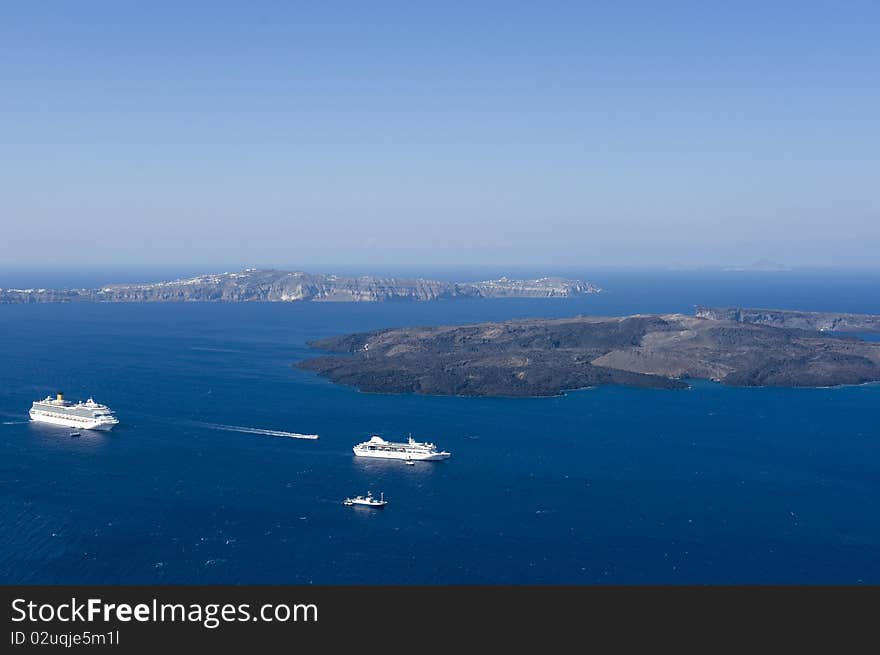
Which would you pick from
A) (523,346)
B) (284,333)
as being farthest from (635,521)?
(284,333)

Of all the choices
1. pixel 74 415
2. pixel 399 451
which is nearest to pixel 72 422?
pixel 74 415

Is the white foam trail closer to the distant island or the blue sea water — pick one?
the blue sea water

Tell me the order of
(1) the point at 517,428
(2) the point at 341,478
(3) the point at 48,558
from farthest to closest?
(1) the point at 517,428, (2) the point at 341,478, (3) the point at 48,558

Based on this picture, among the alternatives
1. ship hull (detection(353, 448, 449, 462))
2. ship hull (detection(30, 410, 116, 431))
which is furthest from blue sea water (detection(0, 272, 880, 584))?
ship hull (detection(30, 410, 116, 431))

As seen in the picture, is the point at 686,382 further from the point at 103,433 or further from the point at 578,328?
the point at 103,433

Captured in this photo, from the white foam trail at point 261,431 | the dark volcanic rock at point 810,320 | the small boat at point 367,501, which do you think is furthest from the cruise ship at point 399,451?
the dark volcanic rock at point 810,320

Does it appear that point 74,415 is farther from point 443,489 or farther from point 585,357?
point 585,357

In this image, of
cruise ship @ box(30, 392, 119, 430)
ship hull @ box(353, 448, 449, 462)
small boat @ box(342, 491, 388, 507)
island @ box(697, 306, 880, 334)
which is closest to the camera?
small boat @ box(342, 491, 388, 507)
